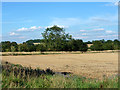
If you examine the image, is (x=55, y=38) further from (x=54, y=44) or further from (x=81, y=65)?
(x=81, y=65)

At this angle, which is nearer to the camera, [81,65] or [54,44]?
[81,65]

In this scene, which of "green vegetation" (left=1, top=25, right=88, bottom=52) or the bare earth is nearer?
the bare earth

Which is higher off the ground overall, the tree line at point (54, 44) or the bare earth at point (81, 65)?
the tree line at point (54, 44)

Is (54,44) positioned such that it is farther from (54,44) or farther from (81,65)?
(81,65)

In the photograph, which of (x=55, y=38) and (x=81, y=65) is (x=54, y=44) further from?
(x=81, y=65)

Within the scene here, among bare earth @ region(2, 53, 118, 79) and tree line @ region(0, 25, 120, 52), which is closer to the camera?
bare earth @ region(2, 53, 118, 79)

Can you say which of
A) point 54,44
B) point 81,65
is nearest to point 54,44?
point 54,44

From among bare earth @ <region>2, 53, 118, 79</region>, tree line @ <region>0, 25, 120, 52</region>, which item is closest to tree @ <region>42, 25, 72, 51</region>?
tree line @ <region>0, 25, 120, 52</region>

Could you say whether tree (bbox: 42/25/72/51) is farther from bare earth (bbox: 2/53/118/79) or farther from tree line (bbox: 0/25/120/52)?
bare earth (bbox: 2/53/118/79)

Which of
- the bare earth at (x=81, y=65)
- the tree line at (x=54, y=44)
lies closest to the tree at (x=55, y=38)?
the tree line at (x=54, y=44)

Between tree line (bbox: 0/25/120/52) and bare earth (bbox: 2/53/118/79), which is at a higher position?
tree line (bbox: 0/25/120/52)

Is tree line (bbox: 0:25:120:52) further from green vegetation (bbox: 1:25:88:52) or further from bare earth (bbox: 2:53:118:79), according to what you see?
bare earth (bbox: 2:53:118:79)

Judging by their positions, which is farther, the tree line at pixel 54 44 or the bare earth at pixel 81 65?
the tree line at pixel 54 44

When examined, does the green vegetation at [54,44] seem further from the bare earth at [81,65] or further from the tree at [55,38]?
the bare earth at [81,65]
